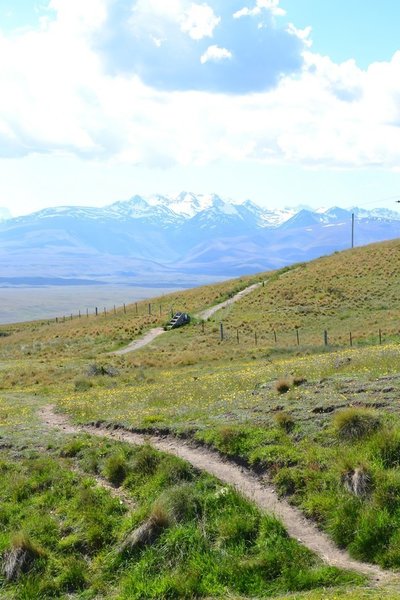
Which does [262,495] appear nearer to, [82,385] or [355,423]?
[355,423]

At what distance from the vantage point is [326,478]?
1345 cm

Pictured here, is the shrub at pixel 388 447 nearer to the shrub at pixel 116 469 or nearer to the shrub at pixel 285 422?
the shrub at pixel 285 422

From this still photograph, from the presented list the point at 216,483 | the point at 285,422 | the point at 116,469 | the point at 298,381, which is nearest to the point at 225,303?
the point at 298,381

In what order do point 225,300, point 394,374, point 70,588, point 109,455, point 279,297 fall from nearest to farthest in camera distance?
1. point 70,588
2. point 109,455
3. point 394,374
4. point 279,297
5. point 225,300

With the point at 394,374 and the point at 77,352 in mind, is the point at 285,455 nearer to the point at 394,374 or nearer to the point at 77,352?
the point at 394,374

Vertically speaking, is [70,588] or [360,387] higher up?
[360,387]

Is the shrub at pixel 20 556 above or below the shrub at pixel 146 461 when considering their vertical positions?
below

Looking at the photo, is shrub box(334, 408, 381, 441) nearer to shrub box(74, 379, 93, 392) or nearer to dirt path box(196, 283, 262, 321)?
shrub box(74, 379, 93, 392)

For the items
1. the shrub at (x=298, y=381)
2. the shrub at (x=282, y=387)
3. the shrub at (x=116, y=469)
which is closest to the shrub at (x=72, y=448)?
the shrub at (x=116, y=469)

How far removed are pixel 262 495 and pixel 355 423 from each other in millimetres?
3321

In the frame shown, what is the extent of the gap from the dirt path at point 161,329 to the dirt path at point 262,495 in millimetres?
38092

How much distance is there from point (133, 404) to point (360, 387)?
36.3 feet

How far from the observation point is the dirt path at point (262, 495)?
11.1m

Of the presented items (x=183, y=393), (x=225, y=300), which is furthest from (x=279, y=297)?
(x=183, y=393)
